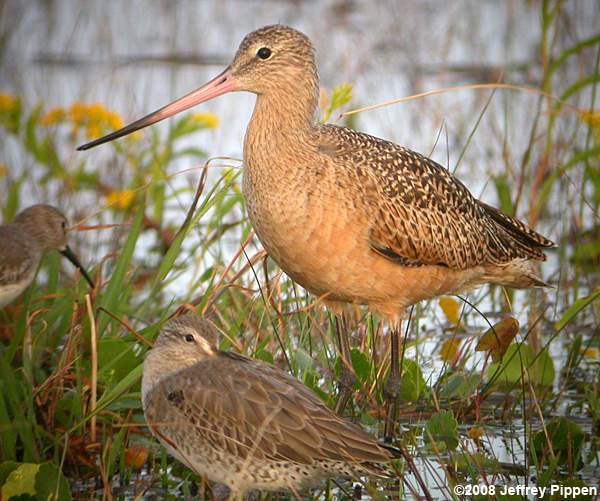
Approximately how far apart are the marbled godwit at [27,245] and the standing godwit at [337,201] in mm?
730

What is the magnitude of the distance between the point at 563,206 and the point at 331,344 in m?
2.83

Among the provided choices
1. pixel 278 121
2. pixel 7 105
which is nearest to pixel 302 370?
pixel 278 121

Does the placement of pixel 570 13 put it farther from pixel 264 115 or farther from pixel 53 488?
pixel 53 488

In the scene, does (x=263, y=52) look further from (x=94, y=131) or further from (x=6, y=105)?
(x=6, y=105)

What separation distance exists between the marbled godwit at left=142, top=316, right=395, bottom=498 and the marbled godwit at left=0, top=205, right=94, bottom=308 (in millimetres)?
1216

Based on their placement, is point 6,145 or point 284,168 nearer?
point 284,168

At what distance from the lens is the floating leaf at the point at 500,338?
Result: 504 centimetres

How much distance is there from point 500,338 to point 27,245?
225cm

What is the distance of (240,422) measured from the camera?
165 inches

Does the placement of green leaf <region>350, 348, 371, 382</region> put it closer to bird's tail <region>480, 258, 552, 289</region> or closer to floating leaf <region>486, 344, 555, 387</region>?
floating leaf <region>486, 344, 555, 387</region>

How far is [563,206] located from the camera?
791 centimetres

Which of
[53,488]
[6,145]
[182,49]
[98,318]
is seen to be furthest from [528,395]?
[182,49]

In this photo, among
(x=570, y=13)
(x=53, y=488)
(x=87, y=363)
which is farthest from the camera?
(x=570, y=13)

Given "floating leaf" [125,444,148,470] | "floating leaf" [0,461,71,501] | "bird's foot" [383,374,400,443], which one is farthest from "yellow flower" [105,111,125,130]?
"floating leaf" [0,461,71,501]
